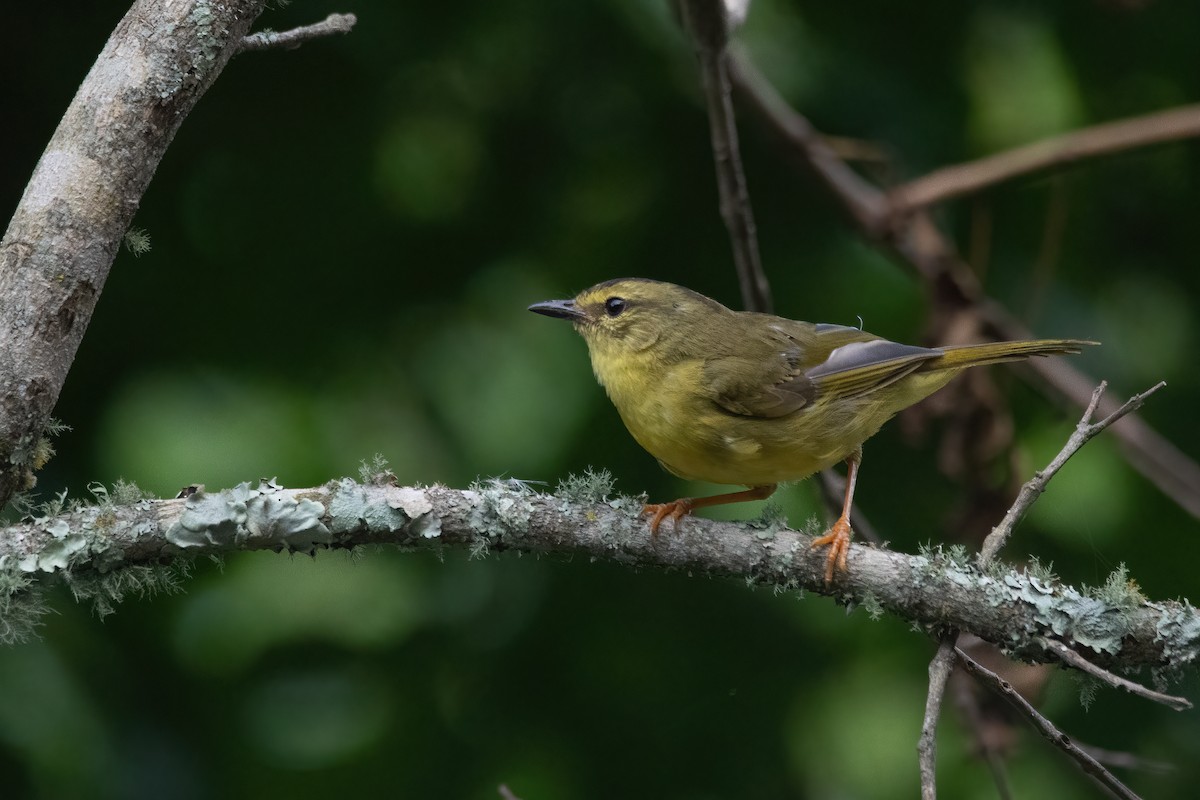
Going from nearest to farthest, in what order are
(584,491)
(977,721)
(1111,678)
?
(1111,678) < (584,491) < (977,721)

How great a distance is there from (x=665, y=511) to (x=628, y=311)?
1126 millimetres

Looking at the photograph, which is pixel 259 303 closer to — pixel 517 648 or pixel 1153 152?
pixel 517 648

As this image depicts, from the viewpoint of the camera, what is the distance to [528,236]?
4.34 metres

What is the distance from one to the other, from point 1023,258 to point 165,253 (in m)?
3.32

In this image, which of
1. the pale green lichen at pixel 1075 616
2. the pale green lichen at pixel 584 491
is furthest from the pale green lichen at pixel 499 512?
the pale green lichen at pixel 1075 616

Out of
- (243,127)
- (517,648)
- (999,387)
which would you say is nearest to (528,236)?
(243,127)

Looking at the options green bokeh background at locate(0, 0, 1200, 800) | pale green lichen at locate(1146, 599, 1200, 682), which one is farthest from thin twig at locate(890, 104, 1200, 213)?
pale green lichen at locate(1146, 599, 1200, 682)

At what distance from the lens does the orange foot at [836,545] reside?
2631 mm

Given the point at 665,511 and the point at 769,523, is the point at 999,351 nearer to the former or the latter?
the point at 769,523

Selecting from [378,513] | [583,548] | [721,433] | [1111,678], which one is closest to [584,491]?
[583,548]

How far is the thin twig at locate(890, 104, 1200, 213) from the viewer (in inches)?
169

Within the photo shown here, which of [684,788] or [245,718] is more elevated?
[245,718]

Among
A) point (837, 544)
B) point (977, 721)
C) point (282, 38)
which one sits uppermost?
point (282, 38)

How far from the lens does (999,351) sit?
342 cm
